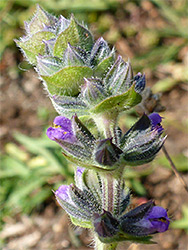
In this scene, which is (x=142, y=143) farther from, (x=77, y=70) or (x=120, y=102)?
(x=77, y=70)

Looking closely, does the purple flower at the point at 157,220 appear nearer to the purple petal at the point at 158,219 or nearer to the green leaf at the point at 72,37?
the purple petal at the point at 158,219

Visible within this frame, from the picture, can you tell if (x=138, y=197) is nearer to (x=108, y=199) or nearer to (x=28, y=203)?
(x=28, y=203)

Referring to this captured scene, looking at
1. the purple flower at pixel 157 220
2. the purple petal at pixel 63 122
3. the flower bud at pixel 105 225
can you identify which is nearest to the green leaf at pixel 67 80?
the purple petal at pixel 63 122

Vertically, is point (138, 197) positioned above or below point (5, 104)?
below

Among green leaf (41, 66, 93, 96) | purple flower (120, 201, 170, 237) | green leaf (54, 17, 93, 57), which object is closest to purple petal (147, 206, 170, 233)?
purple flower (120, 201, 170, 237)

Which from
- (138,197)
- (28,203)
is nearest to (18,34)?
(28,203)

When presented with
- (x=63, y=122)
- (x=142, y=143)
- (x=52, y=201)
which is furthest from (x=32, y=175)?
(x=142, y=143)
